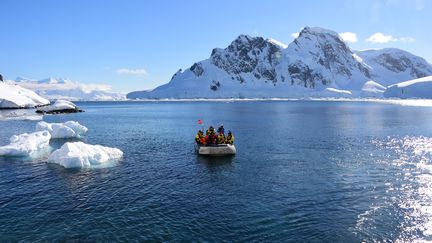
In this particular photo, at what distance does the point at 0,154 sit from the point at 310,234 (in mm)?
35090

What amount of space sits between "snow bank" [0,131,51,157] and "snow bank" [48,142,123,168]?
19.2 ft

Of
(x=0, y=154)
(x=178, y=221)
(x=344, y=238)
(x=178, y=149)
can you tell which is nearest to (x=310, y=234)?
(x=344, y=238)

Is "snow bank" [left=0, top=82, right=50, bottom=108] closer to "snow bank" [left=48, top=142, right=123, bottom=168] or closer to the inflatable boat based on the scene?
"snow bank" [left=48, top=142, right=123, bottom=168]

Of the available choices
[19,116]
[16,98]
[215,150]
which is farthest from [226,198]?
[16,98]

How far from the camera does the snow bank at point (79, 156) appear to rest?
3378cm

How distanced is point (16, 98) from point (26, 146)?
115388 mm

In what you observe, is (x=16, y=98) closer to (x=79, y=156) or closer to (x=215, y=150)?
(x=79, y=156)

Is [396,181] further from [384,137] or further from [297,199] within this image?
[384,137]

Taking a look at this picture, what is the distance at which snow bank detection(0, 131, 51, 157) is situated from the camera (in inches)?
1565

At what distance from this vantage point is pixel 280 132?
2559 inches

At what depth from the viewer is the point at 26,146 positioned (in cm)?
4050

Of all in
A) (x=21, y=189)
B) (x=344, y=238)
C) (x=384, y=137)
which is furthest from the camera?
(x=384, y=137)

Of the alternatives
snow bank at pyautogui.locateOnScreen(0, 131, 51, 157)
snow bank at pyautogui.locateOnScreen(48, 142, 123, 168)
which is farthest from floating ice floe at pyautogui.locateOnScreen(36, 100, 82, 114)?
snow bank at pyautogui.locateOnScreen(48, 142, 123, 168)

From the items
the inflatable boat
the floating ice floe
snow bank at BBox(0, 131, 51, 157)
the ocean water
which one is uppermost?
the floating ice floe
